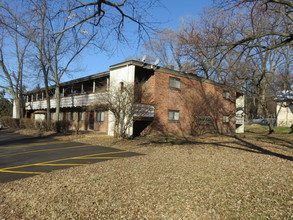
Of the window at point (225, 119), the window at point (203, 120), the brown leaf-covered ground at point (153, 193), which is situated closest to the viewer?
the brown leaf-covered ground at point (153, 193)

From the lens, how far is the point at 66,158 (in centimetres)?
938

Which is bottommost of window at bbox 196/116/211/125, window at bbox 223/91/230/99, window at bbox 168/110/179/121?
window at bbox 196/116/211/125

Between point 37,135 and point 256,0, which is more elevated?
point 256,0

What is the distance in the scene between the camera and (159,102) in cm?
1808

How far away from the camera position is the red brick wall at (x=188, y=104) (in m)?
18.0

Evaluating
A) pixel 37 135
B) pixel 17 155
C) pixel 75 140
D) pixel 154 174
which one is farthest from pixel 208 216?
pixel 37 135

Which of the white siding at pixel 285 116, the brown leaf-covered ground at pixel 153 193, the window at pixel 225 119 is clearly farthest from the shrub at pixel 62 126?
the white siding at pixel 285 116

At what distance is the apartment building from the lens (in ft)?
54.3

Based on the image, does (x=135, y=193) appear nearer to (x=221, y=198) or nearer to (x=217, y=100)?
(x=221, y=198)

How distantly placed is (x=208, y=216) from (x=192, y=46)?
277 inches

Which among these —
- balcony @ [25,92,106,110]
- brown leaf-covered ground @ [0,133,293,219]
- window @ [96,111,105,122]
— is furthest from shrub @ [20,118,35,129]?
brown leaf-covered ground @ [0,133,293,219]

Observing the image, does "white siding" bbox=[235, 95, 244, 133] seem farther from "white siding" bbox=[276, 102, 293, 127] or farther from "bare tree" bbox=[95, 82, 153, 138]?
"bare tree" bbox=[95, 82, 153, 138]

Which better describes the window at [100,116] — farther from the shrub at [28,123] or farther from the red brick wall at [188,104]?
the shrub at [28,123]

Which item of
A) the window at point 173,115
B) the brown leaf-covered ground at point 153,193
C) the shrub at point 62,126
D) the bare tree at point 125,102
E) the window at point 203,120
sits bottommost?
the brown leaf-covered ground at point 153,193
